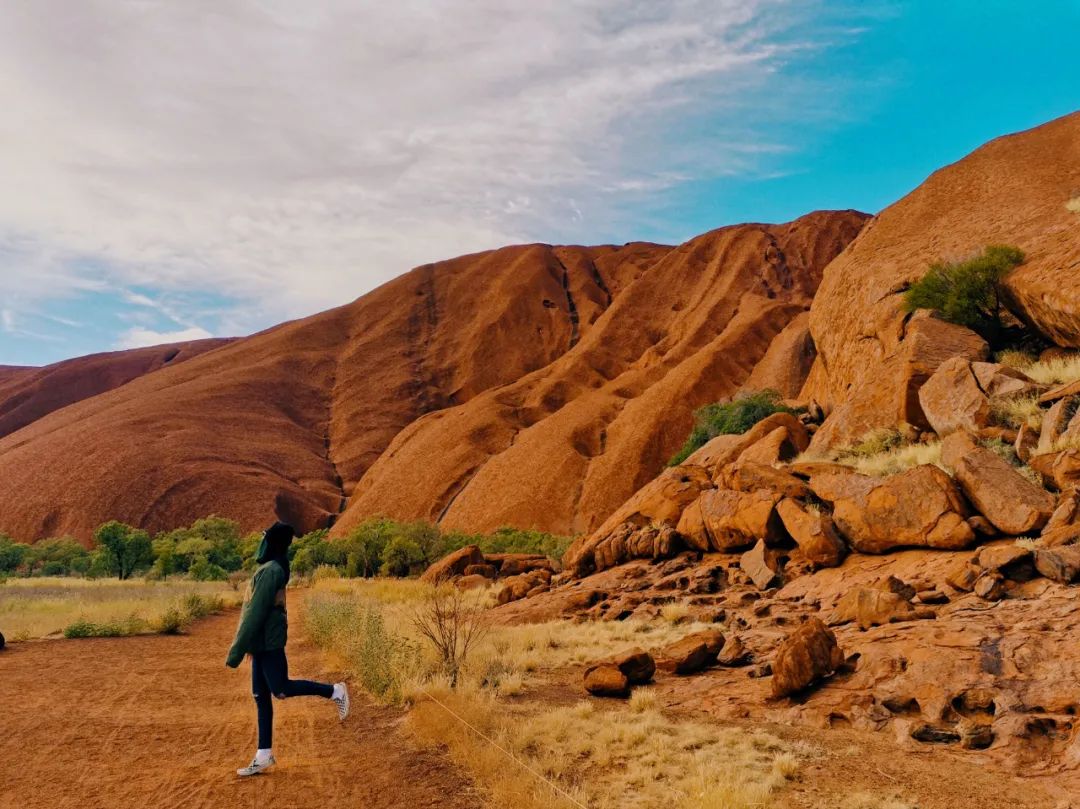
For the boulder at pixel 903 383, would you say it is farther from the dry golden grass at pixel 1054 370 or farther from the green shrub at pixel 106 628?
the green shrub at pixel 106 628

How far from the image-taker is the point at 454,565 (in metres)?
28.3

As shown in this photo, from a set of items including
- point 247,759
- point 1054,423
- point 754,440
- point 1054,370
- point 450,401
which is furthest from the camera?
point 450,401

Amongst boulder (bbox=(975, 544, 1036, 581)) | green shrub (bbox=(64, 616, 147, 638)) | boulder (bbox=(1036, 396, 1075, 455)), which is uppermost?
boulder (bbox=(1036, 396, 1075, 455))

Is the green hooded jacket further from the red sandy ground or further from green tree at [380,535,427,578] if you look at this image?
green tree at [380,535,427,578]

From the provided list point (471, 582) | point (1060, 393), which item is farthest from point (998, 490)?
point (471, 582)

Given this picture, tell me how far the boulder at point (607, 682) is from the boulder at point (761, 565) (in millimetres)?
5697

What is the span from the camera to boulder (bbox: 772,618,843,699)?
884 centimetres

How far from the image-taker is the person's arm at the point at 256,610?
20.8ft

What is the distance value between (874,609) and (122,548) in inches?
1596

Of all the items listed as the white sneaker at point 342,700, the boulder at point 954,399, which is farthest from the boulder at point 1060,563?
the white sneaker at point 342,700

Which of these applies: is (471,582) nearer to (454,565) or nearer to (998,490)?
(454,565)

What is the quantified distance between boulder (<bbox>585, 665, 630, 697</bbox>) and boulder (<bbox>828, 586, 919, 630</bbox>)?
3490mm

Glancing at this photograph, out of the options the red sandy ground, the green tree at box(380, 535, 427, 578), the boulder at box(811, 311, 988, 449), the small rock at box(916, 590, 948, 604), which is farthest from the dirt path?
the green tree at box(380, 535, 427, 578)

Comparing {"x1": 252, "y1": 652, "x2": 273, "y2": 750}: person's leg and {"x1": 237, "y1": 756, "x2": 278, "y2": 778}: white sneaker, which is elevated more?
{"x1": 252, "y1": 652, "x2": 273, "y2": 750}: person's leg
